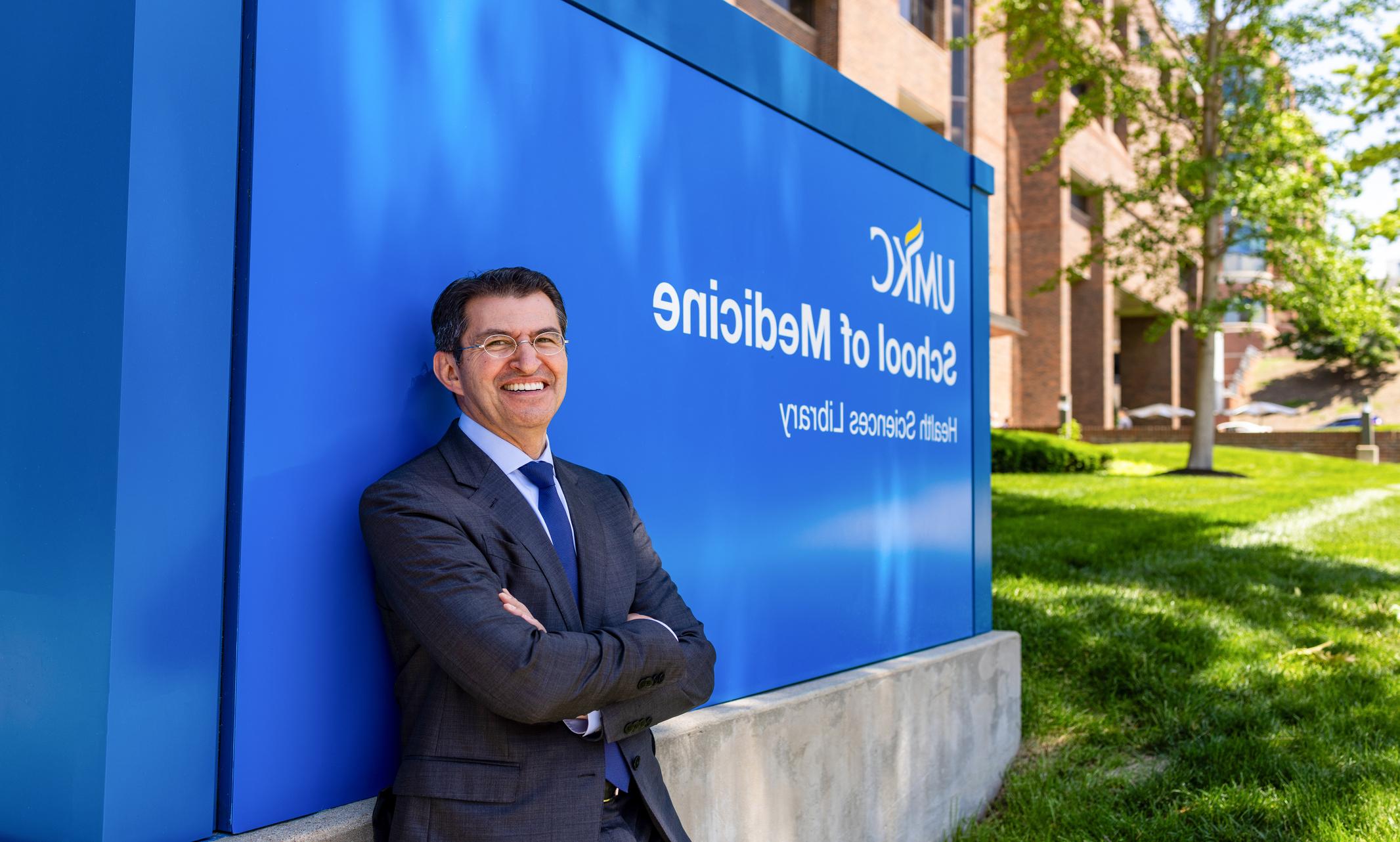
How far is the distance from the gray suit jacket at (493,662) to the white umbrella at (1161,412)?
4241 cm

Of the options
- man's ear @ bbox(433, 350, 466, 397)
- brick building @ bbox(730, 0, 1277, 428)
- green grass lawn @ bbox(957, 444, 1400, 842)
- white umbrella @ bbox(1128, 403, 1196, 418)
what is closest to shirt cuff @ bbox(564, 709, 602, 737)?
man's ear @ bbox(433, 350, 466, 397)

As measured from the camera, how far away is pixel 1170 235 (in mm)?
21797

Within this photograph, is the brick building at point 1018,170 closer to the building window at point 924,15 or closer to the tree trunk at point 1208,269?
the building window at point 924,15

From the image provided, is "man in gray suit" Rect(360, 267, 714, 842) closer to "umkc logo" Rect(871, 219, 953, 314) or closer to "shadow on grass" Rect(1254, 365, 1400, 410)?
"umkc logo" Rect(871, 219, 953, 314)

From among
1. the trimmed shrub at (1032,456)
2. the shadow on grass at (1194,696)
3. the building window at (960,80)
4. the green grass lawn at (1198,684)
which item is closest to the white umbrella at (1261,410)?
the building window at (960,80)

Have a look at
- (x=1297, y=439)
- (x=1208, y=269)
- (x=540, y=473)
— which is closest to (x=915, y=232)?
(x=540, y=473)

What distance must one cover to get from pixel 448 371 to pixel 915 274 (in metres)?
2.62

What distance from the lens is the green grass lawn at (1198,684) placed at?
4.24m

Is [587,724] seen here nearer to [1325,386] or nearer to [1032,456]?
[1032,456]

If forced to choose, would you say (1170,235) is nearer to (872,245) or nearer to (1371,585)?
(1371,585)

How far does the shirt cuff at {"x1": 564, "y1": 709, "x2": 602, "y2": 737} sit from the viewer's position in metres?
2.14

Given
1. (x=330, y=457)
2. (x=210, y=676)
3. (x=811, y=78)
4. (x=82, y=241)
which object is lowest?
A: (x=210, y=676)

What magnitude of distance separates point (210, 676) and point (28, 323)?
71cm

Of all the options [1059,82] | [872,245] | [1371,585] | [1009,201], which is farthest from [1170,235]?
[872,245]
